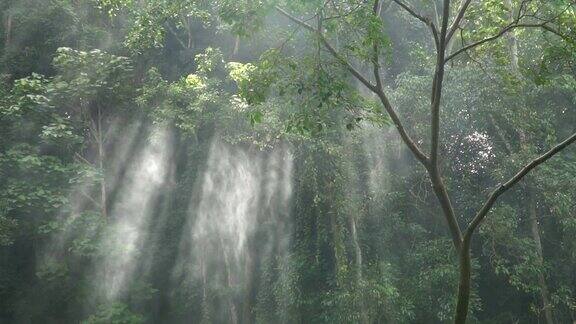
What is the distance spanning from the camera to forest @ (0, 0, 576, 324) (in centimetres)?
991

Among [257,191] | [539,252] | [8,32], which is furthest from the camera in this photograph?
[8,32]

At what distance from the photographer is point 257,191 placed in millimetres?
11562

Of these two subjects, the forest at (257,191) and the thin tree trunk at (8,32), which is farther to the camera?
the thin tree trunk at (8,32)

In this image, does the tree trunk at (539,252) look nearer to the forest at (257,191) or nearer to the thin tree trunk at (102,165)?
the forest at (257,191)

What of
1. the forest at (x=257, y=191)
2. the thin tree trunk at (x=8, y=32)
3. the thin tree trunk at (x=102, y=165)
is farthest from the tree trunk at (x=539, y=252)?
the thin tree trunk at (x=8, y=32)

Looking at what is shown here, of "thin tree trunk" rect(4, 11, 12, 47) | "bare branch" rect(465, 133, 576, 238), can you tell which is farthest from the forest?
"bare branch" rect(465, 133, 576, 238)

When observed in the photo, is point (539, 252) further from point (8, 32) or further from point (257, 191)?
point (8, 32)

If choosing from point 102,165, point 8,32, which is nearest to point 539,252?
point 102,165

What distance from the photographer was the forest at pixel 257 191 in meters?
9.91

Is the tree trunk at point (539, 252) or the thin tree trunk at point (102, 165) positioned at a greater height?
the thin tree trunk at point (102, 165)

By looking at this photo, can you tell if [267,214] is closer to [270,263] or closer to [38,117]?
[270,263]

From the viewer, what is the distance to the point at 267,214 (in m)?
11.8

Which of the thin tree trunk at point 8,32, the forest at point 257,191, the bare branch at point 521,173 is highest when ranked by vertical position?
the thin tree trunk at point 8,32

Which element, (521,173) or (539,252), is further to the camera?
(539,252)
